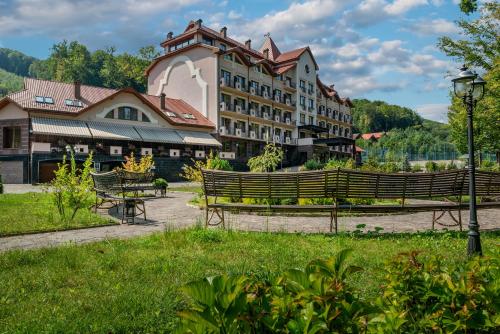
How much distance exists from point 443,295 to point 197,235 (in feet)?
14.9

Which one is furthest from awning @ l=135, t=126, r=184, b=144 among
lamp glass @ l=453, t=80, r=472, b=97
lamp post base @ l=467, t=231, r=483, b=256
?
lamp post base @ l=467, t=231, r=483, b=256

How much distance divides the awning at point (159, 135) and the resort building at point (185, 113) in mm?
90

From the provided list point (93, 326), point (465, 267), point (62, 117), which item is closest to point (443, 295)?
point (465, 267)

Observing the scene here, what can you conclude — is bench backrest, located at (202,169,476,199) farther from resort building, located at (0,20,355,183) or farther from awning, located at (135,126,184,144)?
awning, located at (135,126,184,144)

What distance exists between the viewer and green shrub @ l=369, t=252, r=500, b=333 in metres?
1.52

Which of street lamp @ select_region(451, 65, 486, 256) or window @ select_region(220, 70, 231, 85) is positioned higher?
window @ select_region(220, 70, 231, 85)

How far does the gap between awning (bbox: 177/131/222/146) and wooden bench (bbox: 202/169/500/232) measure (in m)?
24.9

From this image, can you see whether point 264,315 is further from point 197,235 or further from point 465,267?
point 197,235

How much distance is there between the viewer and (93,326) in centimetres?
285

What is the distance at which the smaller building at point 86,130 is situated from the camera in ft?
83.3

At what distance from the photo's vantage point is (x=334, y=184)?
688 cm

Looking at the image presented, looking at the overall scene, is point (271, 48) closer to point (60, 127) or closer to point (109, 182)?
point (60, 127)

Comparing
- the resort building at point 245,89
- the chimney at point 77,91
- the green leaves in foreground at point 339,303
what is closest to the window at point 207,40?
the resort building at point 245,89

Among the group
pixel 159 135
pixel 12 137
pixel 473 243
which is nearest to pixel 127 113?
pixel 159 135
